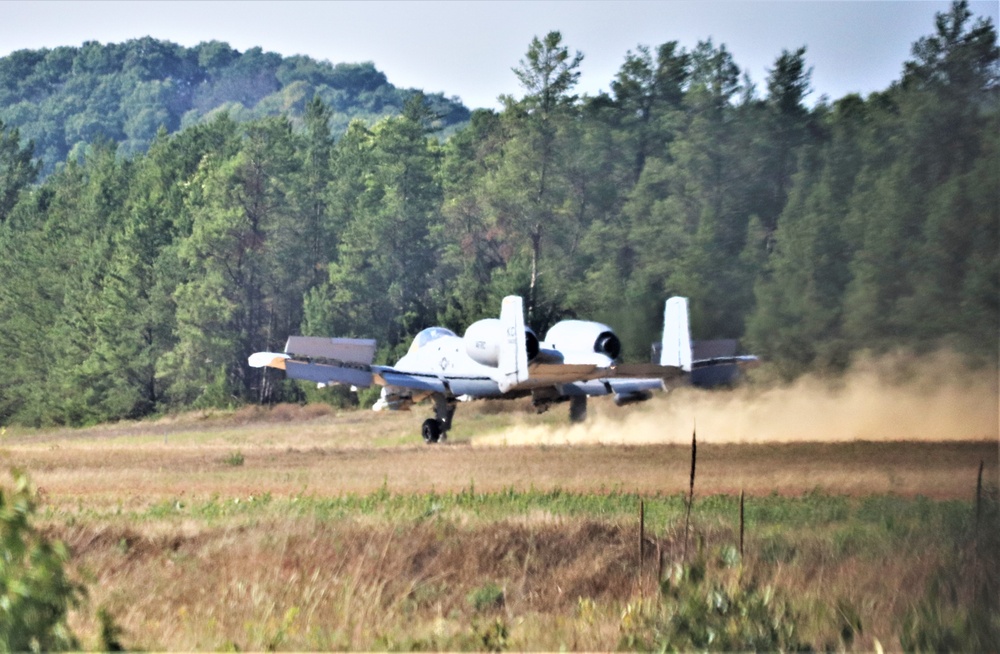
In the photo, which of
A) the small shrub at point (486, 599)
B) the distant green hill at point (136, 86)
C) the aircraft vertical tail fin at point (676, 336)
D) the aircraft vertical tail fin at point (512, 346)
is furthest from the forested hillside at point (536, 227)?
the small shrub at point (486, 599)

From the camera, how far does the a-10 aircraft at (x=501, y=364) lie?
26.5 metres

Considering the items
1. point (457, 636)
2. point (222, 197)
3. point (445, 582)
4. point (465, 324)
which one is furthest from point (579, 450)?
point (457, 636)

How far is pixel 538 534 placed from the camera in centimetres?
1377

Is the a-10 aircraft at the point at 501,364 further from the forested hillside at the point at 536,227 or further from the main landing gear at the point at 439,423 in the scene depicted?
the forested hillside at the point at 536,227

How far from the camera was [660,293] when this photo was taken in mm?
27906

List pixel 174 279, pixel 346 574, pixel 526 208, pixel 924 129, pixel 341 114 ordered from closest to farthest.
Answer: pixel 346 574
pixel 924 129
pixel 174 279
pixel 526 208
pixel 341 114

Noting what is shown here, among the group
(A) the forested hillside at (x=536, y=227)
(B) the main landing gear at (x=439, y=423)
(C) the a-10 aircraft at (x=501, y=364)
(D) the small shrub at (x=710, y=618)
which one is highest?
(A) the forested hillside at (x=536, y=227)

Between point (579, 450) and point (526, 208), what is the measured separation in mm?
6172

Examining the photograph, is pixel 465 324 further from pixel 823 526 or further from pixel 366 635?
pixel 366 635

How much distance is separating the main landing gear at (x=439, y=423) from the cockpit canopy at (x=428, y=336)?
1.41 meters

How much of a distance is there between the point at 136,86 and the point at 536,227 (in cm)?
937

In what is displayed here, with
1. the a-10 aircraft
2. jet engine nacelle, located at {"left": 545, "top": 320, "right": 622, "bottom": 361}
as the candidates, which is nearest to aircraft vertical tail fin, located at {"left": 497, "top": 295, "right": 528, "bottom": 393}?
the a-10 aircraft

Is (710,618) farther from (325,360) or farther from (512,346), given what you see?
(325,360)

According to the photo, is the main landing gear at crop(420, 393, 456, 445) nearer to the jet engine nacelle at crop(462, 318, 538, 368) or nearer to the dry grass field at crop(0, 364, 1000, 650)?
the jet engine nacelle at crop(462, 318, 538, 368)
